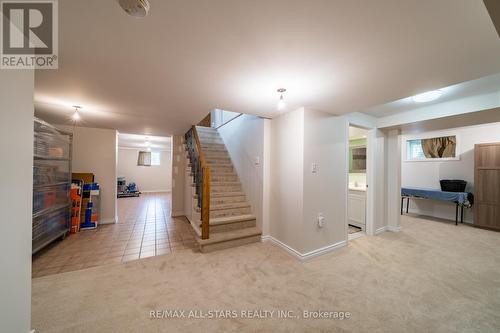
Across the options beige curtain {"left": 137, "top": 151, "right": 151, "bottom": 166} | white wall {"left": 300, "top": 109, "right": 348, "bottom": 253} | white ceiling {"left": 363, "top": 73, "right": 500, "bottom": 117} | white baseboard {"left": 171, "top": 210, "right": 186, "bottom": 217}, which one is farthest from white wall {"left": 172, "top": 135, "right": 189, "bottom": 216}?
beige curtain {"left": 137, "top": 151, "right": 151, "bottom": 166}

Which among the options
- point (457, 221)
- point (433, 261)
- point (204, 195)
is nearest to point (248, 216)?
point (204, 195)

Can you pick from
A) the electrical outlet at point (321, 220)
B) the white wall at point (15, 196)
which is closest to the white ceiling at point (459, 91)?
the electrical outlet at point (321, 220)

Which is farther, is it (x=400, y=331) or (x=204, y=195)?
(x=204, y=195)

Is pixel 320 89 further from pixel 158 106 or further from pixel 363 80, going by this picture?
pixel 158 106

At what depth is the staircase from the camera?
3044mm

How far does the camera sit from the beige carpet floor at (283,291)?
5.11 feet

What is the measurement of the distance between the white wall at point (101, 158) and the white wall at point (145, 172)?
16.5ft

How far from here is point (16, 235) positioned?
122 centimetres

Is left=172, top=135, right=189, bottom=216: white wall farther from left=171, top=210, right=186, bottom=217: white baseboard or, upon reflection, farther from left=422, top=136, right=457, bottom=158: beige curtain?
left=422, top=136, right=457, bottom=158: beige curtain

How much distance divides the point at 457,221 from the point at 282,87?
598 cm

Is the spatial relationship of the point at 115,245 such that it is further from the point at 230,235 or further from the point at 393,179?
the point at 393,179

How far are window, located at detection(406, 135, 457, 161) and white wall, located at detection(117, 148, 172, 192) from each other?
10129 mm

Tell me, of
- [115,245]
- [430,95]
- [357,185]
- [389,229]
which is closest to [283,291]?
[115,245]

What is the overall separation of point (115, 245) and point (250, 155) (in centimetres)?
293
